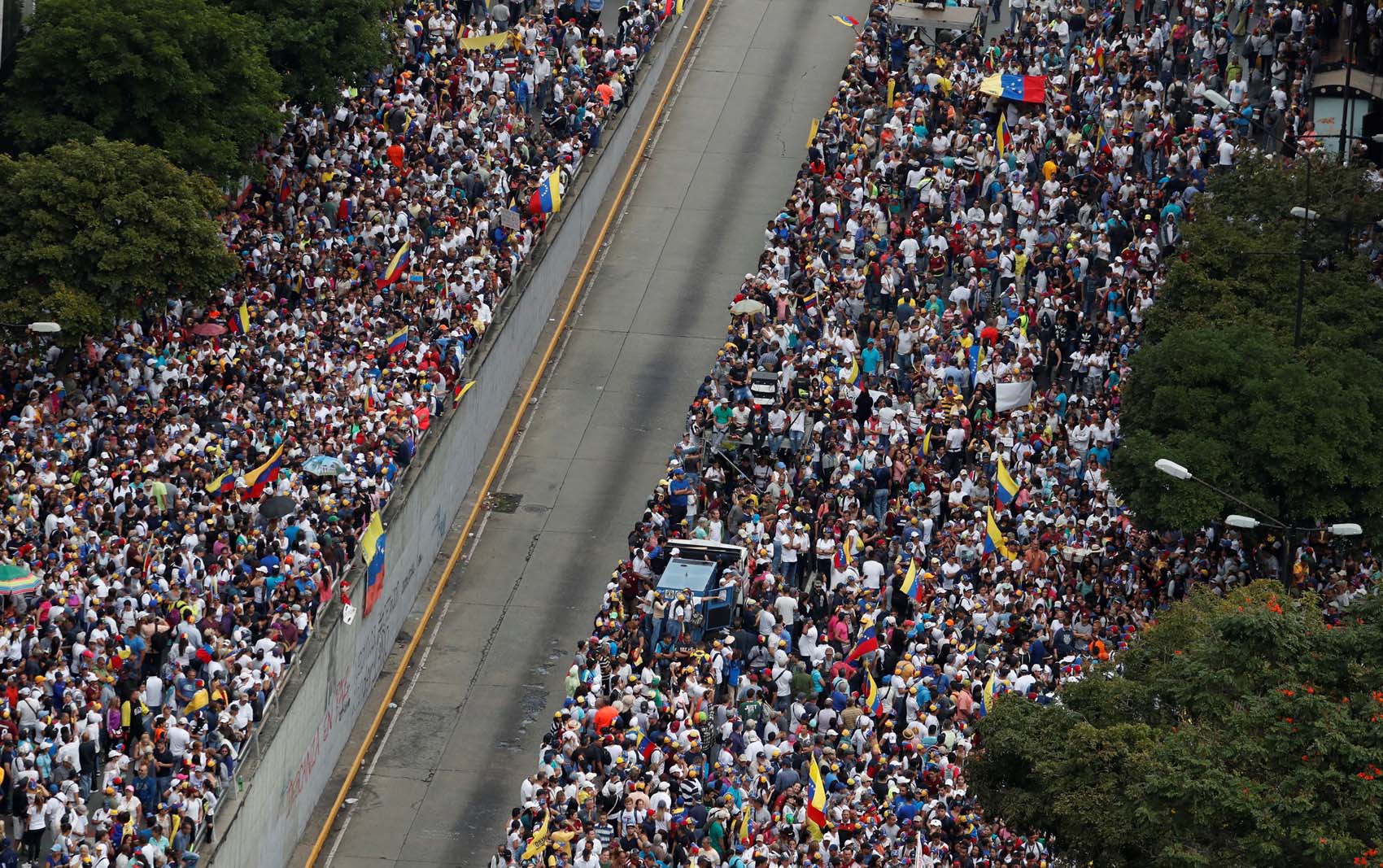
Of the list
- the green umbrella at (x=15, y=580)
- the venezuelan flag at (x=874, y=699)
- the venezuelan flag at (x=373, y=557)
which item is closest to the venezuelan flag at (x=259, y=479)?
the venezuelan flag at (x=373, y=557)

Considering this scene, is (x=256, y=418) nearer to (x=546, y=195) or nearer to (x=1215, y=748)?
(x=546, y=195)

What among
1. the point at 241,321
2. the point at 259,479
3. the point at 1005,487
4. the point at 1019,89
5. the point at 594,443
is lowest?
the point at 259,479

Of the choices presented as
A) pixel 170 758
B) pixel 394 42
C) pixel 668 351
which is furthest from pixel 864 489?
pixel 394 42

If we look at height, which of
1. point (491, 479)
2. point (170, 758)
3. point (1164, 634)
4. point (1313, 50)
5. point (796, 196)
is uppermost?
point (1313, 50)

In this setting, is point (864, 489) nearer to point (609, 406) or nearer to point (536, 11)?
point (609, 406)

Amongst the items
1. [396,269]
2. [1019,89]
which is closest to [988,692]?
[396,269]

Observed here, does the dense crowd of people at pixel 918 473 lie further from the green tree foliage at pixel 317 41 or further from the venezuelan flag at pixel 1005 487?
the green tree foliage at pixel 317 41
